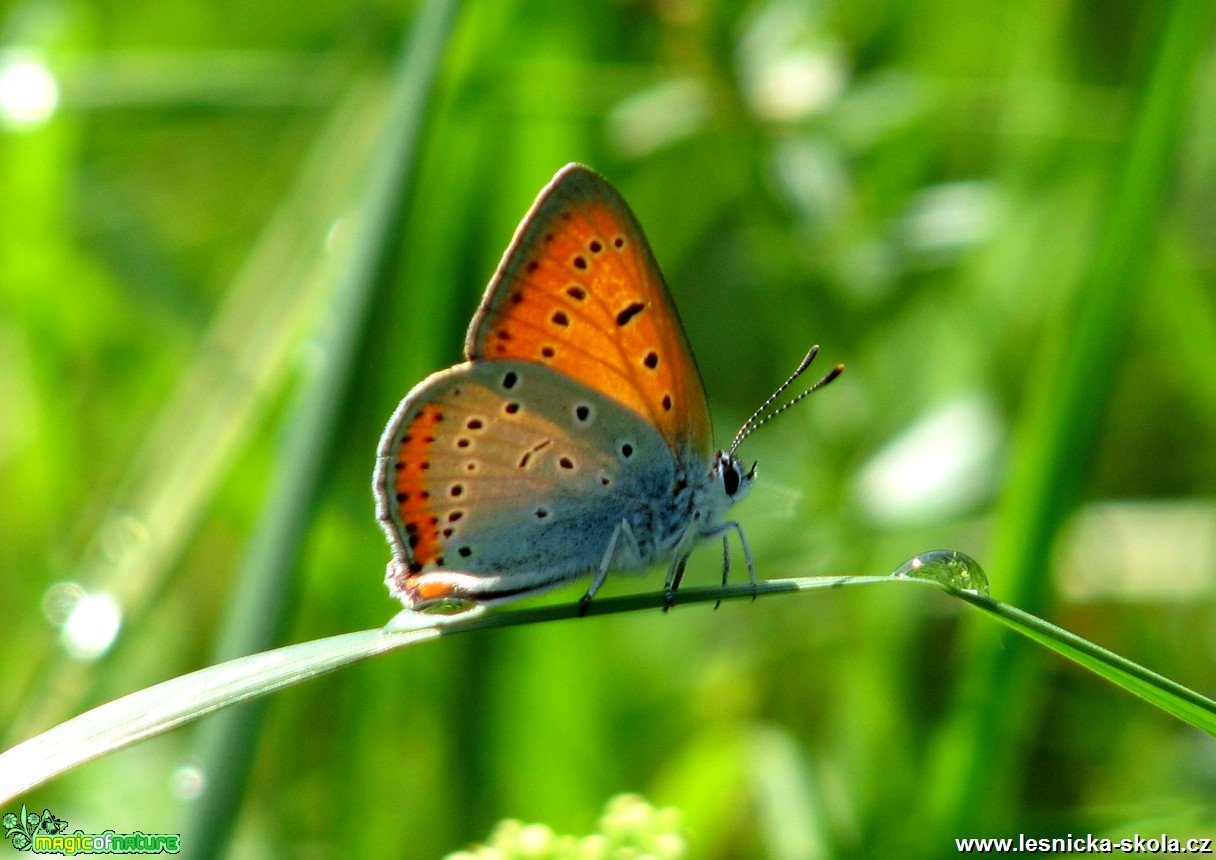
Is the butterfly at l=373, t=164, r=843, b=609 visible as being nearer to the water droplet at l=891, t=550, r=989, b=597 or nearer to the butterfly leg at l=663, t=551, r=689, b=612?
the butterfly leg at l=663, t=551, r=689, b=612

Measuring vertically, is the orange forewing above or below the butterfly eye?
above

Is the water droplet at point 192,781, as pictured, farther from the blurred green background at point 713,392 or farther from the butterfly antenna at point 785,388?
the butterfly antenna at point 785,388

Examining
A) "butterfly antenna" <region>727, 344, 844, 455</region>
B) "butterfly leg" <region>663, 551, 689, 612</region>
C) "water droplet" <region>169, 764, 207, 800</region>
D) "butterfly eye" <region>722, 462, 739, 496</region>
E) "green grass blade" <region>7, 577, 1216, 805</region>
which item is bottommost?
"green grass blade" <region>7, 577, 1216, 805</region>

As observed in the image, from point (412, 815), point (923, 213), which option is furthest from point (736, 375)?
point (412, 815)

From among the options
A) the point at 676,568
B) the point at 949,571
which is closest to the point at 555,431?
the point at 676,568

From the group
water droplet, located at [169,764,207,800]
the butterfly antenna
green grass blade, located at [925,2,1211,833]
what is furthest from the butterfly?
green grass blade, located at [925,2,1211,833]

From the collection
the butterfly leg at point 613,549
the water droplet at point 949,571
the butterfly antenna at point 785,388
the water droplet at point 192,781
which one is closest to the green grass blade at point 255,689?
the water droplet at point 949,571
